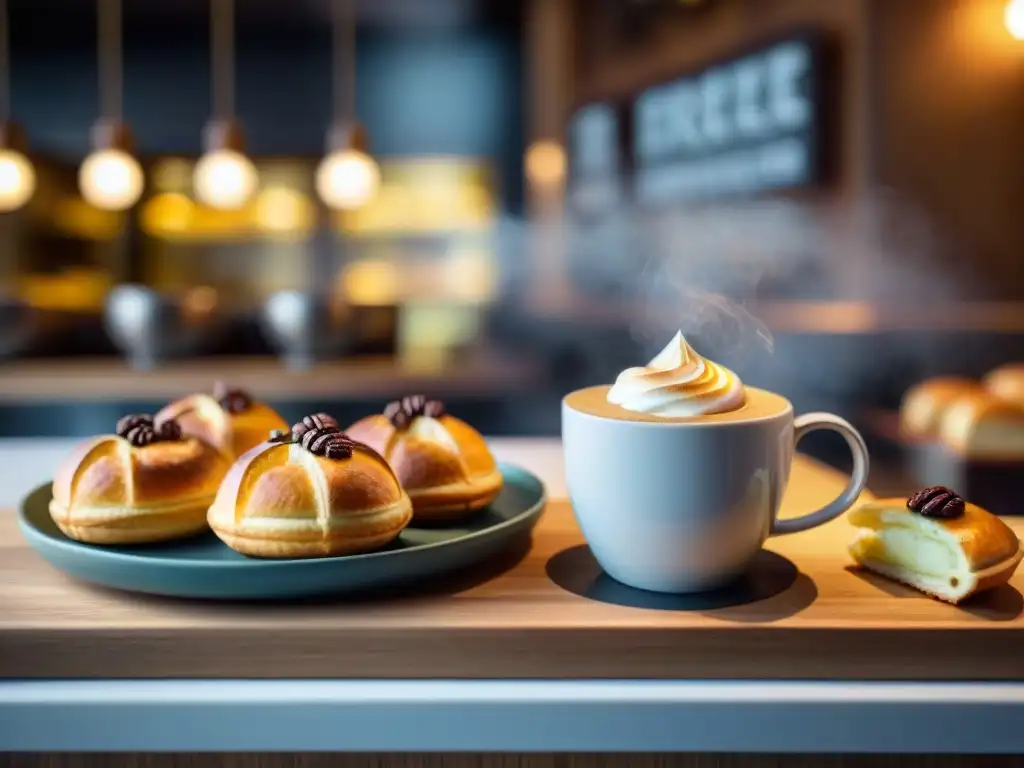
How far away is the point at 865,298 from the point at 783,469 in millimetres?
3686

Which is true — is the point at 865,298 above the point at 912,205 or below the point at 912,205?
A: below

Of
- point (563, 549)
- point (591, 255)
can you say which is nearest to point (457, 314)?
point (591, 255)

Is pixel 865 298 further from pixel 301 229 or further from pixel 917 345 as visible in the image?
pixel 301 229

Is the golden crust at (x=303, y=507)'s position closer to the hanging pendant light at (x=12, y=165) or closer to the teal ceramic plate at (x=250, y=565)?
the teal ceramic plate at (x=250, y=565)

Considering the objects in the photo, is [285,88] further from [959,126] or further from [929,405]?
[929,405]

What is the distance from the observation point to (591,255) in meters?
5.68

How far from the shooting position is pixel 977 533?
72 centimetres

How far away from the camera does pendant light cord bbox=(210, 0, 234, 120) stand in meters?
5.33

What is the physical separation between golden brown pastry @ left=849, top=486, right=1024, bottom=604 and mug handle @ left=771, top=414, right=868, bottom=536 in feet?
0.16

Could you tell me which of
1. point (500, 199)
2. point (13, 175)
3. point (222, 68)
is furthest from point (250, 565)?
point (222, 68)

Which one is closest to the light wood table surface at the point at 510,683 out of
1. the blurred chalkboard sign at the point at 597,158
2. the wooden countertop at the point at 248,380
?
the wooden countertop at the point at 248,380

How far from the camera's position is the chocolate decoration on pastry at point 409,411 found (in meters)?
Result: 0.88

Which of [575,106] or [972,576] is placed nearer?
[972,576]

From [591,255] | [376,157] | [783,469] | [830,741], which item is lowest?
[830,741]
